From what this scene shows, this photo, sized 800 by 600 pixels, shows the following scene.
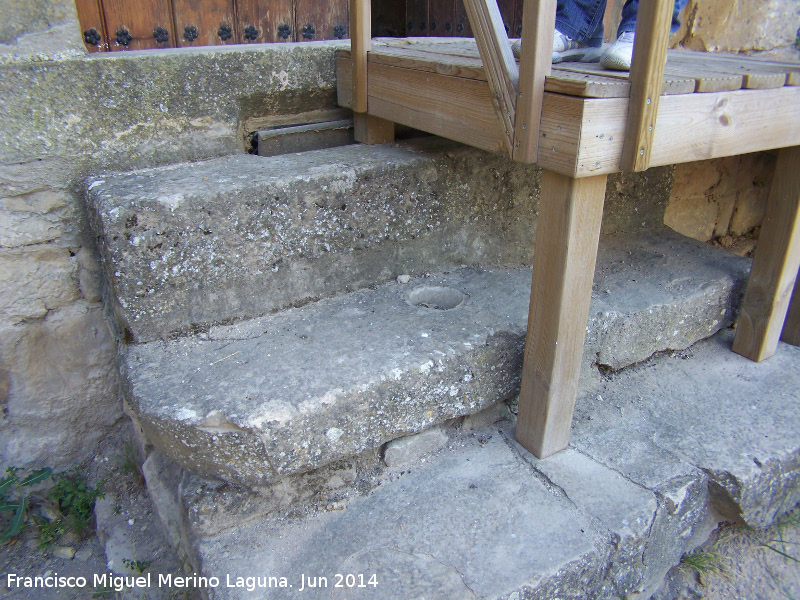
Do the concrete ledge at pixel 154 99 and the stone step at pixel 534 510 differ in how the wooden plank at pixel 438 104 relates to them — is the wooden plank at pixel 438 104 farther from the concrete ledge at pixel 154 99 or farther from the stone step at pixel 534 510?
the stone step at pixel 534 510

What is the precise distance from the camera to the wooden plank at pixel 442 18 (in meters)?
3.15

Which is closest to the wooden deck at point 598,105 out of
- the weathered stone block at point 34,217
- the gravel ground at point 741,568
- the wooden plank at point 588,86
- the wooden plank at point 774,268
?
the wooden plank at point 588,86

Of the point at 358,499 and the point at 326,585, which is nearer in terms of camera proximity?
the point at 326,585

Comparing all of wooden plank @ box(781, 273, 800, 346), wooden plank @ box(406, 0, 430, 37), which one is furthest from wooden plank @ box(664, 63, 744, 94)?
wooden plank @ box(406, 0, 430, 37)

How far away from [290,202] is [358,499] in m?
0.91

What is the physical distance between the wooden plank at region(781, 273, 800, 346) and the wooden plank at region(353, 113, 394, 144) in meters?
1.80

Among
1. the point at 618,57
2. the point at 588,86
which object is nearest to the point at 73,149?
the point at 588,86

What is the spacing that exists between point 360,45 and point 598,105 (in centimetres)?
104

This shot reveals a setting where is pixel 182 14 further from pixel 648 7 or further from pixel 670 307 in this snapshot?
pixel 670 307

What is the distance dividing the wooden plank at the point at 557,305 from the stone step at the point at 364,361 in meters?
0.15

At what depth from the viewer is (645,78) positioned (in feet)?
4.31

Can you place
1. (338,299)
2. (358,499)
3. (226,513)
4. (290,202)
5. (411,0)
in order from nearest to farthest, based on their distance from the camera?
1. (226,513)
2. (358,499)
3. (290,202)
4. (338,299)
5. (411,0)

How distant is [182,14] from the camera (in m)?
2.25

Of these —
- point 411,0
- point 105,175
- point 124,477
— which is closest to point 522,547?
point 124,477
